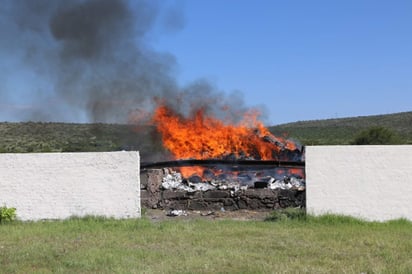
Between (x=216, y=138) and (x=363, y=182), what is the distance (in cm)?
523

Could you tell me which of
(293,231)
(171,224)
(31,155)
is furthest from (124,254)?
(31,155)

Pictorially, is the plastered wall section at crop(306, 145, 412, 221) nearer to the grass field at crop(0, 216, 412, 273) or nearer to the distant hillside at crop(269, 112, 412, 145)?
the grass field at crop(0, 216, 412, 273)

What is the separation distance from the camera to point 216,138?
15.3m

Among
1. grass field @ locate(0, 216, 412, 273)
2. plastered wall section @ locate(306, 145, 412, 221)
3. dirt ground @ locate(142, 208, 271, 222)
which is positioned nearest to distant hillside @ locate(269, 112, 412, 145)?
dirt ground @ locate(142, 208, 271, 222)

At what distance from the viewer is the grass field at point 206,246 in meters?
7.42

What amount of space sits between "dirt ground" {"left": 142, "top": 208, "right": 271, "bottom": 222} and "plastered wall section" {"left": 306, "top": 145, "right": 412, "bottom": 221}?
4.65ft

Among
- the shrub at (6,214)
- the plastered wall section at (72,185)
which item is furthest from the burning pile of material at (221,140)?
the shrub at (6,214)

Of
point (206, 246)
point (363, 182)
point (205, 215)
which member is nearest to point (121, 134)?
point (205, 215)

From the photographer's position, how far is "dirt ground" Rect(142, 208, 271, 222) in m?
11.9

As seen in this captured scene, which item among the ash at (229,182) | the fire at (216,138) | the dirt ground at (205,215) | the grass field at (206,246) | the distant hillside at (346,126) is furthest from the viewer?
the distant hillside at (346,126)

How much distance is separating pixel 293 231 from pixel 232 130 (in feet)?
18.9

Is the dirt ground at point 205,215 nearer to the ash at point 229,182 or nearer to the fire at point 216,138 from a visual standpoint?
the ash at point 229,182

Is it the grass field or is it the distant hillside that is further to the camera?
the distant hillside

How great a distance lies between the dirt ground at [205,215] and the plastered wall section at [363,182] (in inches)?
55.8
